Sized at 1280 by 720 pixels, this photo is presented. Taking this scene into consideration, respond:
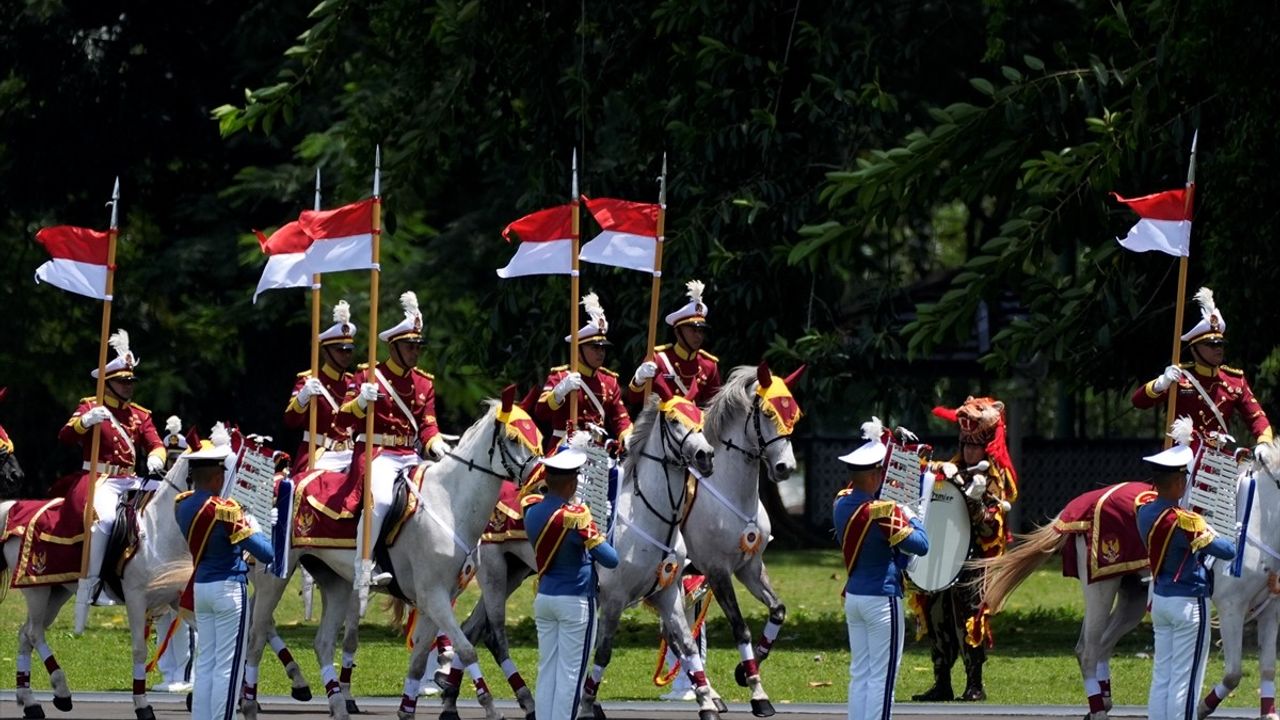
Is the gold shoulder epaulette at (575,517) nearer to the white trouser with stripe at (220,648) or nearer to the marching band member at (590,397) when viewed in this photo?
the white trouser with stripe at (220,648)

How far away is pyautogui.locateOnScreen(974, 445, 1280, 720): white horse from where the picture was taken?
15.7m

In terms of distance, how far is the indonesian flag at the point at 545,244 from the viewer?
56.1ft

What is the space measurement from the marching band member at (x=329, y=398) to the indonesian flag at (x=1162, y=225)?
5951 millimetres

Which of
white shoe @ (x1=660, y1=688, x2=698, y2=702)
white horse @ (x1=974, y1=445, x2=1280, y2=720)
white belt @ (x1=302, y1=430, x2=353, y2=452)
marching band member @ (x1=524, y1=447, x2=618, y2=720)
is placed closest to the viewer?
marching band member @ (x1=524, y1=447, x2=618, y2=720)

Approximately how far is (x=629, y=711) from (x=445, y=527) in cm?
221

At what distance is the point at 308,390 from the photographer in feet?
54.8

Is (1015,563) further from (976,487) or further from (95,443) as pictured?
(95,443)

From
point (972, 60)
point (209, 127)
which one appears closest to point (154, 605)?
point (972, 60)

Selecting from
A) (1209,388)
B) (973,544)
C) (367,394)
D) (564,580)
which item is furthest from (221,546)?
(1209,388)

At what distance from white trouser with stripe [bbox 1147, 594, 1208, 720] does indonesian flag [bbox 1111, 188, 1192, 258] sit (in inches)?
166

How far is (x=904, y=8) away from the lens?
82.8 feet

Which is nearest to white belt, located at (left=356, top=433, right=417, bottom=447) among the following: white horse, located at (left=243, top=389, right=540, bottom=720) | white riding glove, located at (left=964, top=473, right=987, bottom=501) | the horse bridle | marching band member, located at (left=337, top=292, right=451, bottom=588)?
marching band member, located at (left=337, top=292, right=451, bottom=588)

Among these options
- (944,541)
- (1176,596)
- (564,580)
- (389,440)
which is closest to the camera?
(1176,596)

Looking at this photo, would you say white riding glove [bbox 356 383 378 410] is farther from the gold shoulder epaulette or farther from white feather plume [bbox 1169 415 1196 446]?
white feather plume [bbox 1169 415 1196 446]
